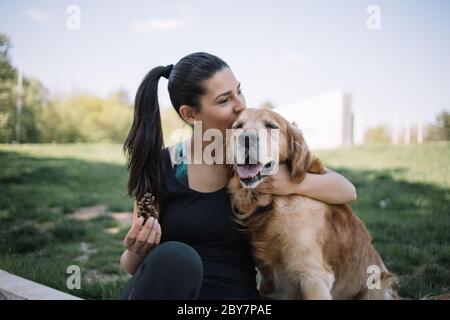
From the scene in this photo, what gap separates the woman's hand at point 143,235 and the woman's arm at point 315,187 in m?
0.55

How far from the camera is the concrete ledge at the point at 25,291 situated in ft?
8.61

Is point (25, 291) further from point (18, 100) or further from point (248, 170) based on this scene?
point (18, 100)

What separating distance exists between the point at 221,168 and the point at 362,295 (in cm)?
95

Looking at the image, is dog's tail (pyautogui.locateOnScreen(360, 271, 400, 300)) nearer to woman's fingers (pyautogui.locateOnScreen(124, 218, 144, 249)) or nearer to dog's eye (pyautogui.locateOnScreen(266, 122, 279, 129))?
dog's eye (pyautogui.locateOnScreen(266, 122, 279, 129))

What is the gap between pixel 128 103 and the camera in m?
13.0

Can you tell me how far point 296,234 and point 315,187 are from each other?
0.25m

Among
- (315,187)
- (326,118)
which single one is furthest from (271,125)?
(326,118)

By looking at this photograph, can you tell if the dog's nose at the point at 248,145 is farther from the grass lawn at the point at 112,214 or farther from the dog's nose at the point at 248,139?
the grass lawn at the point at 112,214

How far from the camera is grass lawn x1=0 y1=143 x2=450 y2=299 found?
3.45 meters

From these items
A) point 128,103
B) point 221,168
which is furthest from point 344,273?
point 128,103

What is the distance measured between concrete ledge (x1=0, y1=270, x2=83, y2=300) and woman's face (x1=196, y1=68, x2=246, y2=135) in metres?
1.23

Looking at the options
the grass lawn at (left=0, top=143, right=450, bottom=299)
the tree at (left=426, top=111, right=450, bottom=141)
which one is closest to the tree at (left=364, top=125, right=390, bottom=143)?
the grass lawn at (left=0, top=143, right=450, bottom=299)

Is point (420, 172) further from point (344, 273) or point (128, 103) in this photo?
point (128, 103)
